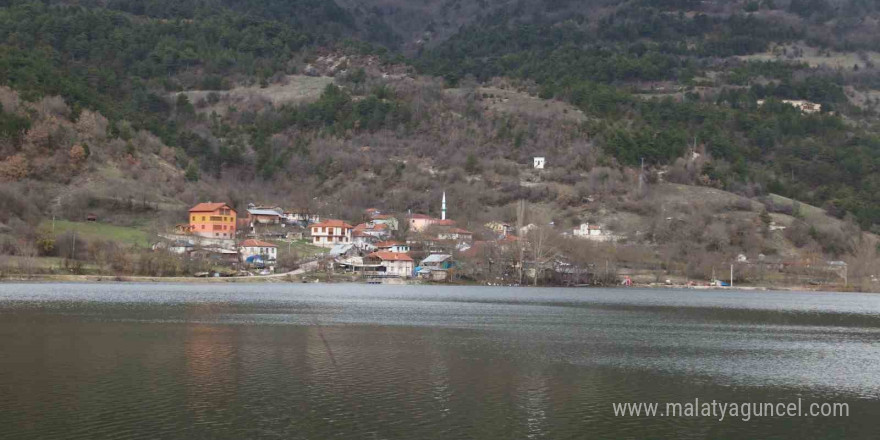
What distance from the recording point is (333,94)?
647ft

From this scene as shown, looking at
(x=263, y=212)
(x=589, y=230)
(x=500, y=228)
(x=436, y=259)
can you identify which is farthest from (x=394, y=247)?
(x=589, y=230)

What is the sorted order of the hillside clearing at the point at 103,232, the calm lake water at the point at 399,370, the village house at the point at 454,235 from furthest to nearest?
1. the village house at the point at 454,235
2. the hillside clearing at the point at 103,232
3. the calm lake water at the point at 399,370

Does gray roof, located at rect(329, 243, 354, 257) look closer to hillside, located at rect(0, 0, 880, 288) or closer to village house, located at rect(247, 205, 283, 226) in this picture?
village house, located at rect(247, 205, 283, 226)

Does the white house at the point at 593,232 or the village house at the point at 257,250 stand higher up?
the white house at the point at 593,232

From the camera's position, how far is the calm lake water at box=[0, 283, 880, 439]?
22.8 meters

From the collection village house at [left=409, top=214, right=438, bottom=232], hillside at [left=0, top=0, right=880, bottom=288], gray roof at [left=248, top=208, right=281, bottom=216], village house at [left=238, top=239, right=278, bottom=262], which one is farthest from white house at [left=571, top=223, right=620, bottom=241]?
gray roof at [left=248, top=208, right=281, bottom=216]

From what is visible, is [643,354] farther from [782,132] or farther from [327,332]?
[782,132]

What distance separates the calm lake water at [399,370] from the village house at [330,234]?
61.1 meters

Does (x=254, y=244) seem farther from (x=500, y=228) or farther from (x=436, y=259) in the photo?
(x=500, y=228)

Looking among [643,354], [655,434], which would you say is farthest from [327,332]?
[655,434]

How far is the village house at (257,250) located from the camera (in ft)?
341

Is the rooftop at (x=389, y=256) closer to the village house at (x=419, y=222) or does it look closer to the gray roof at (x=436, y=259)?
the gray roof at (x=436, y=259)

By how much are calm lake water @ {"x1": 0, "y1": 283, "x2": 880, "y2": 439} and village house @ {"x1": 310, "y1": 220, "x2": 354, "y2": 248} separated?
6105 cm

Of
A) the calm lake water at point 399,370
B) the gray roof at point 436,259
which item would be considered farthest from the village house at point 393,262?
the calm lake water at point 399,370
